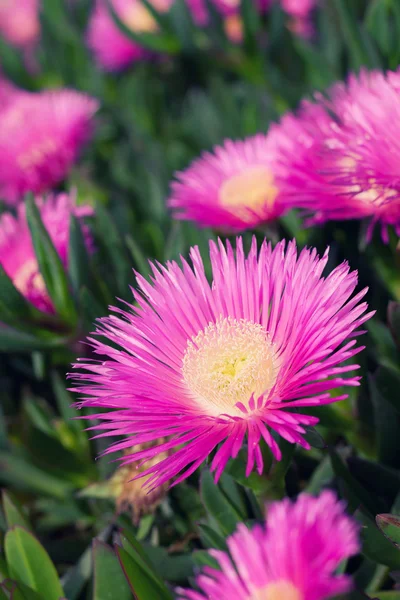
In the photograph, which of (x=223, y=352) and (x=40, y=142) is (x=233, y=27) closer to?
(x=40, y=142)

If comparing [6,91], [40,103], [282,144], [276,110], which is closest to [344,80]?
[276,110]

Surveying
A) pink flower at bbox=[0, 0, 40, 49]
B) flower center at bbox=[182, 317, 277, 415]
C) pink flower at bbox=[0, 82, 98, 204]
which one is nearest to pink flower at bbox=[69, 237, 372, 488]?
flower center at bbox=[182, 317, 277, 415]

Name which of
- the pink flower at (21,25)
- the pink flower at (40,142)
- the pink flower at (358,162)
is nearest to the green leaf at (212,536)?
the pink flower at (358,162)

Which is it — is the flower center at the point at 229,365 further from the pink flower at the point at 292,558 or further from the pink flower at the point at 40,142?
the pink flower at the point at 40,142

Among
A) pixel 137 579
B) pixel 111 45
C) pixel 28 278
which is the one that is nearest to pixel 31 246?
pixel 28 278

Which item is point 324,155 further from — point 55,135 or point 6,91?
point 6,91

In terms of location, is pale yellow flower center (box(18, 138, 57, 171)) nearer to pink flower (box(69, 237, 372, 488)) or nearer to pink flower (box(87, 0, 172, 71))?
pink flower (box(87, 0, 172, 71))
